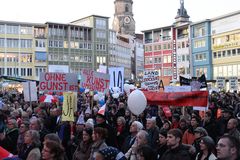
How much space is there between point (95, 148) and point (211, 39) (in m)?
67.9

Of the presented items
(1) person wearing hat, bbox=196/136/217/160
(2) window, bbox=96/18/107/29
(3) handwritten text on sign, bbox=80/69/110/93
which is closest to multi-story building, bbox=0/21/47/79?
(2) window, bbox=96/18/107/29

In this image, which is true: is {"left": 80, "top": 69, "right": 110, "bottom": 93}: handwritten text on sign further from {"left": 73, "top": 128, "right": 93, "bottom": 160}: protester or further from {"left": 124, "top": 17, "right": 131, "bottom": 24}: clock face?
{"left": 124, "top": 17, "right": 131, "bottom": 24}: clock face

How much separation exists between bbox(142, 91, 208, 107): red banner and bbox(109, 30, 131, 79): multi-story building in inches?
3099

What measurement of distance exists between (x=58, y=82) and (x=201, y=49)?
2495 inches

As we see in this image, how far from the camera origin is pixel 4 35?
267 feet

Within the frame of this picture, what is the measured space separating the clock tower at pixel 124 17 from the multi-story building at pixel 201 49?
54.8 meters

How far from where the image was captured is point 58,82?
44.4 feet

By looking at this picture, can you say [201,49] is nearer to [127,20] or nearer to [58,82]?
[127,20]

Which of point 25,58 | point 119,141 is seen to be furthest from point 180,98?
point 25,58

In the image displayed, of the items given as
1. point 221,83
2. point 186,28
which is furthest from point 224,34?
point 221,83

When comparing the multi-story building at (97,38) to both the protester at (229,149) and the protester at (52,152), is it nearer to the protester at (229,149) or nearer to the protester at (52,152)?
the protester at (52,152)

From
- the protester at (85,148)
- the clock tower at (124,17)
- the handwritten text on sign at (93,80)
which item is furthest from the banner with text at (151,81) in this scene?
the clock tower at (124,17)

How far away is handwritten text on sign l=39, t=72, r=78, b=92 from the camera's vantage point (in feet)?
44.1

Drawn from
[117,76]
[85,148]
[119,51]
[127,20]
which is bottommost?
[85,148]
